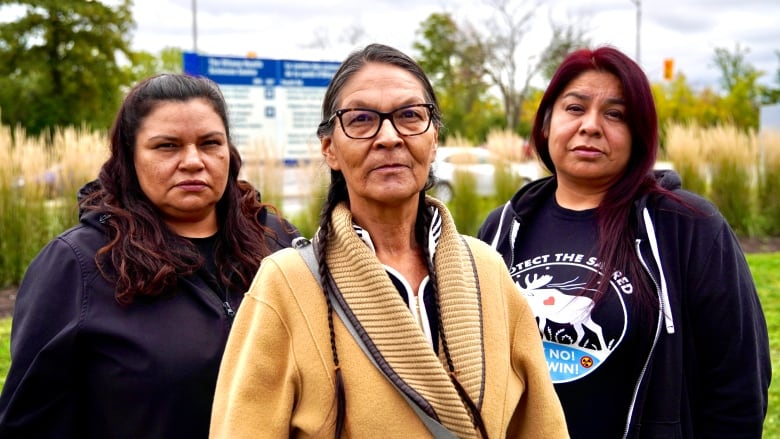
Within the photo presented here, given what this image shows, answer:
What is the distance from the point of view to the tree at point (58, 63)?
2831 centimetres

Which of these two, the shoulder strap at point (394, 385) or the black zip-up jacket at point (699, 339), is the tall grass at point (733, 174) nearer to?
the black zip-up jacket at point (699, 339)

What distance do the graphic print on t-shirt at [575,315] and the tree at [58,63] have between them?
28011 millimetres

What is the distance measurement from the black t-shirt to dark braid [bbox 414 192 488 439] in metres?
0.75

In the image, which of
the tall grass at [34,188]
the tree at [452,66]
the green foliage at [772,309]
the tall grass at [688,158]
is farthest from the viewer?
the tree at [452,66]

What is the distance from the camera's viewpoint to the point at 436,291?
185cm

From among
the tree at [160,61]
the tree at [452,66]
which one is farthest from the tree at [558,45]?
the tree at [160,61]

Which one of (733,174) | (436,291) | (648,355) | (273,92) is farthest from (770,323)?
(273,92)

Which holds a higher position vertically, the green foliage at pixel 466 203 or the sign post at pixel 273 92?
the sign post at pixel 273 92

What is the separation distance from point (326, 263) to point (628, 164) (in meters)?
1.40

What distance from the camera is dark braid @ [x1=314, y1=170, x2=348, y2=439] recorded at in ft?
5.43

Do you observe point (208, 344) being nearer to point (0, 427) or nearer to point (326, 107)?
point (0, 427)

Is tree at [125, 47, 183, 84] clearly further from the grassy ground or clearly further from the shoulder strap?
the shoulder strap

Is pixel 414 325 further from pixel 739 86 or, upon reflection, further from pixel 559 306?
pixel 739 86

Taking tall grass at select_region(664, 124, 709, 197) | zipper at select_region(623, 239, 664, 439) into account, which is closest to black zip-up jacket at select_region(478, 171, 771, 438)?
zipper at select_region(623, 239, 664, 439)
